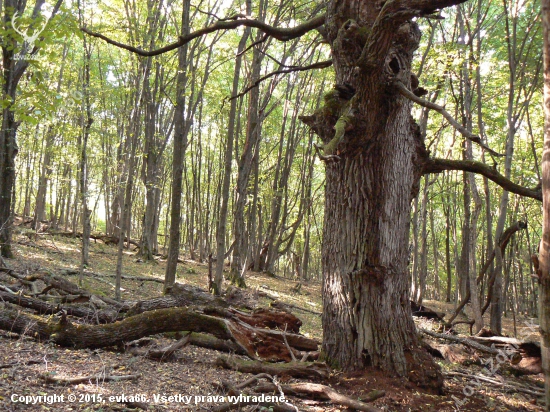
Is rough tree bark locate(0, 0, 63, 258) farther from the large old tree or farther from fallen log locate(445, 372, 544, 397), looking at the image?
fallen log locate(445, 372, 544, 397)

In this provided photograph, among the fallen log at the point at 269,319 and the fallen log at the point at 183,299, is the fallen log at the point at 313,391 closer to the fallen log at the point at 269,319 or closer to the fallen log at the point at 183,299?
the fallen log at the point at 269,319

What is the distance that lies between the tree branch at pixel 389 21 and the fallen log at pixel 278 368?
118 inches

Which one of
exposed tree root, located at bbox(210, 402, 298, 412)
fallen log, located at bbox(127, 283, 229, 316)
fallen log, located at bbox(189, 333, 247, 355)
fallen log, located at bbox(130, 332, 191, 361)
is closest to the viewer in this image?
exposed tree root, located at bbox(210, 402, 298, 412)

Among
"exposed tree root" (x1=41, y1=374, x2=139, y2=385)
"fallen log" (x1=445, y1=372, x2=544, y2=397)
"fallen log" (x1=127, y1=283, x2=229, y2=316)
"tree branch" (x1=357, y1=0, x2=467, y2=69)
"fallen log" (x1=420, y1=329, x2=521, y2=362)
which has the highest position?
"tree branch" (x1=357, y1=0, x2=467, y2=69)

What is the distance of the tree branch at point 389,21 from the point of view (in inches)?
124

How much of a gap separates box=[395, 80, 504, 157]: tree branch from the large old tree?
8cm

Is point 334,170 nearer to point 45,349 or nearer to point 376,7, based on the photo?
point 376,7

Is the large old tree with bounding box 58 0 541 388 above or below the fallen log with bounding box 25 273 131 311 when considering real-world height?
above

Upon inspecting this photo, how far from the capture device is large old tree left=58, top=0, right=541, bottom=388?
13.4ft

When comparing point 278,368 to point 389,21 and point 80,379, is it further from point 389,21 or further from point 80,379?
point 389,21

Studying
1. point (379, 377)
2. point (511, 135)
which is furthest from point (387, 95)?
point (511, 135)

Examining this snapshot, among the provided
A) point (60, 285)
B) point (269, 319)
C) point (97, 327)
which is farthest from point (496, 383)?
point (60, 285)

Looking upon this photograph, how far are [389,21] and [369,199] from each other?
1.73 meters

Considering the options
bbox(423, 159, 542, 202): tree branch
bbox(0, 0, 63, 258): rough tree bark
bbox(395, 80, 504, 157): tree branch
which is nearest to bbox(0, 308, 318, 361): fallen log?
bbox(423, 159, 542, 202): tree branch
